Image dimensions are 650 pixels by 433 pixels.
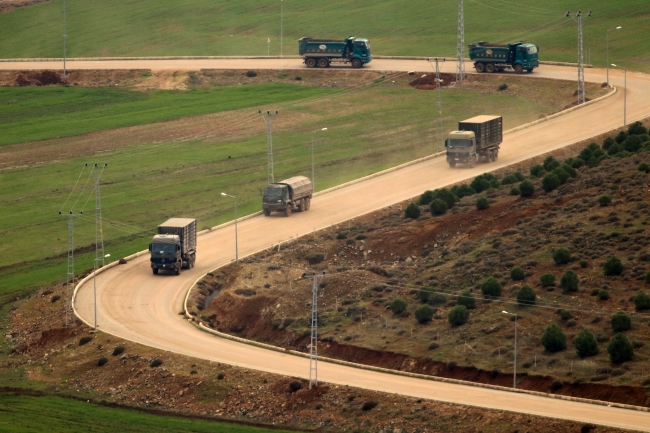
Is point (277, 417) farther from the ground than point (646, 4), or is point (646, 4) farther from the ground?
point (646, 4)

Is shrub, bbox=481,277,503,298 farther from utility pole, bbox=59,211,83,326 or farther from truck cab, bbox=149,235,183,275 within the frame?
utility pole, bbox=59,211,83,326

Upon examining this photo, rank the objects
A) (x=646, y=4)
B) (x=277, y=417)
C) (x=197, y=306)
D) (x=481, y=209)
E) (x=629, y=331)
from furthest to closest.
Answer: (x=646, y=4) → (x=481, y=209) → (x=197, y=306) → (x=629, y=331) → (x=277, y=417)

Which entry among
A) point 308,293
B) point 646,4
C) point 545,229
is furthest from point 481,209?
point 646,4

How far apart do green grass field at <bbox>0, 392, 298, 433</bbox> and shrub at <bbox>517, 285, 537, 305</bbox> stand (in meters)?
21.0

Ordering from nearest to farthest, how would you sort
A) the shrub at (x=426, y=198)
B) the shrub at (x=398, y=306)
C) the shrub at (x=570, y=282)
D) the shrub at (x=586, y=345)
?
the shrub at (x=586, y=345)
the shrub at (x=570, y=282)
the shrub at (x=398, y=306)
the shrub at (x=426, y=198)

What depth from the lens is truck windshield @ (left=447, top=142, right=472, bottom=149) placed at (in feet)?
401

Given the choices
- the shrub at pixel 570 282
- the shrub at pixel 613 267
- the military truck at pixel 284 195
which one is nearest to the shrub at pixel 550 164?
the military truck at pixel 284 195

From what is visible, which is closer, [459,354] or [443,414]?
[443,414]

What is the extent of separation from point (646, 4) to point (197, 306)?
337ft

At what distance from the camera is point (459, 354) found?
8112 cm

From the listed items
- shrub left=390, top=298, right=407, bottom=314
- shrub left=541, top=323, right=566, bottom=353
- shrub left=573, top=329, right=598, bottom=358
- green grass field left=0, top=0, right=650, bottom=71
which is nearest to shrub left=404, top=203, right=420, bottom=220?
shrub left=390, top=298, right=407, bottom=314

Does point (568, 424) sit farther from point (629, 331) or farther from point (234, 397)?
point (234, 397)

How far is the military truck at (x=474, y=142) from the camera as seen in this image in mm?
122375

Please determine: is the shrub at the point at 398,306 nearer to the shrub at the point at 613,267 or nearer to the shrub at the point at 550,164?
the shrub at the point at 613,267
